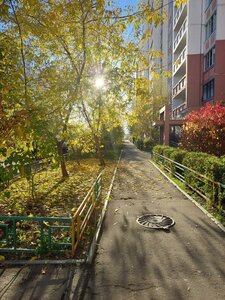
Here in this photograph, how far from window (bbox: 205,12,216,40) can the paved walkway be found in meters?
22.8

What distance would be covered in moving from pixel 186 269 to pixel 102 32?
8295 millimetres

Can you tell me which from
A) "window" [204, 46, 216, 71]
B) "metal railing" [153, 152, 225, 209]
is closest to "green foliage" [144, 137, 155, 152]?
"window" [204, 46, 216, 71]

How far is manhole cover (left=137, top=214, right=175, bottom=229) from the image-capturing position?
7.08m

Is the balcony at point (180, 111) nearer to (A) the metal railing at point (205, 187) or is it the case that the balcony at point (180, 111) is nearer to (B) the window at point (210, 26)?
(B) the window at point (210, 26)

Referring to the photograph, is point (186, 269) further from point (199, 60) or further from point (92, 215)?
point (199, 60)

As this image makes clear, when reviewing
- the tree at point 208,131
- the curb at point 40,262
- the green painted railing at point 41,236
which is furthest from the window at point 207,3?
the curb at point 40,262

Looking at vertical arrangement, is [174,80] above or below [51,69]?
above

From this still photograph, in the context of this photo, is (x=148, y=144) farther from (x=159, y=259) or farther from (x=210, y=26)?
(x=159, y=259)

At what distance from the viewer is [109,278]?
456 cm

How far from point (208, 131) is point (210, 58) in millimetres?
14999

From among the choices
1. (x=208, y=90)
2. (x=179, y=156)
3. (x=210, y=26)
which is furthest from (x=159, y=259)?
(x=210, y=26)

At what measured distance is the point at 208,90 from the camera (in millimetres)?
27188

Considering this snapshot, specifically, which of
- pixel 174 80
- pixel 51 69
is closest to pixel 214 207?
pixel 51 69

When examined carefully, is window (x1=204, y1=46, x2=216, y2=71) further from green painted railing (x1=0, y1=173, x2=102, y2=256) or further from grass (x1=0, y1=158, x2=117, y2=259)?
green painted railing (x1=0, y1=173, x2=102, y2=256)
